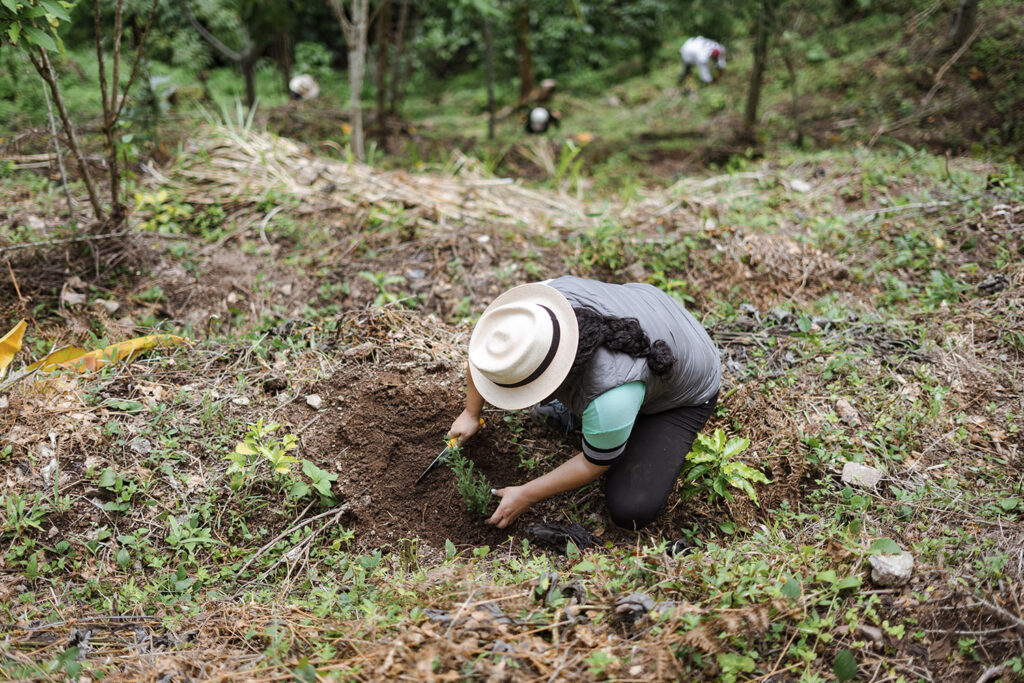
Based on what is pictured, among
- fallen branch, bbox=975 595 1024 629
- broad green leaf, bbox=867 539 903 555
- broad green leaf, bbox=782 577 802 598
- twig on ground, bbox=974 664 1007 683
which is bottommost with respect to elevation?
twig on ground, bbox=974 664 1007 683

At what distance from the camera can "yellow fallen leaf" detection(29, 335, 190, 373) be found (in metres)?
2.78

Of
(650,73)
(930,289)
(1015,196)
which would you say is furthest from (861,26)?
(930,289)

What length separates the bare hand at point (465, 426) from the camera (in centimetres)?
250

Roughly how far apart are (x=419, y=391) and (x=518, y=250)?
130 cm

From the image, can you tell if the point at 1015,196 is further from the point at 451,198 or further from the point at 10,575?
the point at 10,575

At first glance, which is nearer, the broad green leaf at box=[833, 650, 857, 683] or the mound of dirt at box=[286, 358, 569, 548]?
the broad green leaf at box=[833, 650, 857, 683]

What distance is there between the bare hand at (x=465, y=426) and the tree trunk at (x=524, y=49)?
19.3 feet

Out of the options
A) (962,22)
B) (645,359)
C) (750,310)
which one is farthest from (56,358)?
(962,22)

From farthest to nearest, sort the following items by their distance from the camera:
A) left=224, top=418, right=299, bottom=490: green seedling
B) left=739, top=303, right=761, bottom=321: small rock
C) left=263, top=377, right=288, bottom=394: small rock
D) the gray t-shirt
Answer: left=739, top=303, right=761, bottom=321: small rock → left=263, top=377, right=288, bottom=394: small rock → left=224, top=418, right=299, bottom=490: green seedling → the gray t-shirt

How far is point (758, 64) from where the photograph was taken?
5.83 m

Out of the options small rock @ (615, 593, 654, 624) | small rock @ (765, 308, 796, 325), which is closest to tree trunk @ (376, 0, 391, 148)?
small rock @ (765, 308, 796, 325)

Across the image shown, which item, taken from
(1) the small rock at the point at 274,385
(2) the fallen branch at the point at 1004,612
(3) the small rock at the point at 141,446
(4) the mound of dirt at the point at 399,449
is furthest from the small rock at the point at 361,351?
(2) the fallen branch at the point at 1004,612

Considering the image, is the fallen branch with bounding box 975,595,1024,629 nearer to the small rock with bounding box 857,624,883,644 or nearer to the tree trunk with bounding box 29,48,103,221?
the small rock with bounding box 857,624,883,644

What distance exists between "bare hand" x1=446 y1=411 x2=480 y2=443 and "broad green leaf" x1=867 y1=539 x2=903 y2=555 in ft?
4.39
